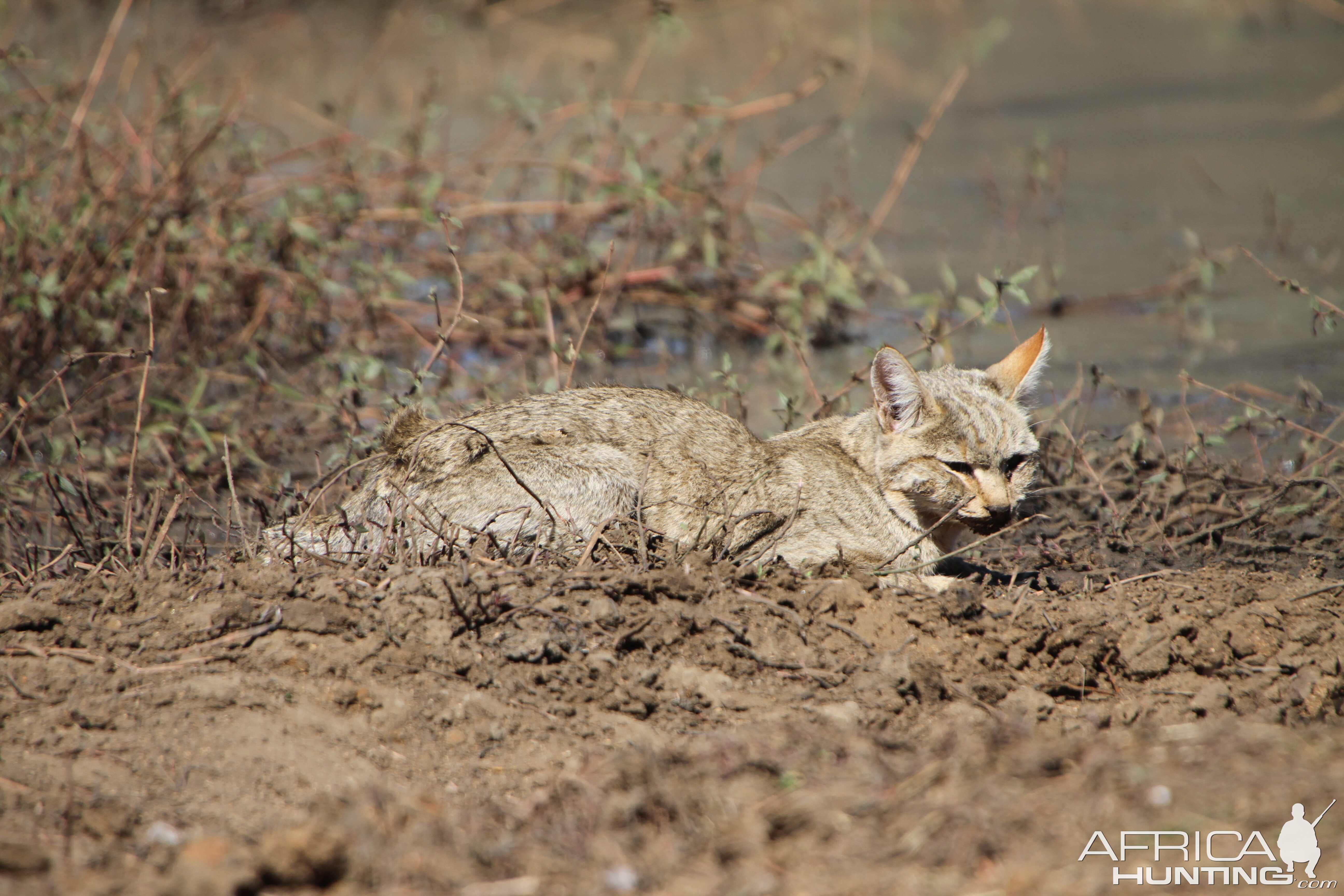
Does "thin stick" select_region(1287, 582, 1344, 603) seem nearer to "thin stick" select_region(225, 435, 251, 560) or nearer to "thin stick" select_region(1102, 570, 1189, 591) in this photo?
"thin stick" select_region(1102, 570, 1189, 591)

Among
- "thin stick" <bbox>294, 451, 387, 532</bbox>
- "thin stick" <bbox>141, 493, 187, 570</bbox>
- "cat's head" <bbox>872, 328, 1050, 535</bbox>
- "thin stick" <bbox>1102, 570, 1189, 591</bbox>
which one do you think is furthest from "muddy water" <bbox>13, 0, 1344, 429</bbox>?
"thin stick" <bbox>141, 493, 187, 570</bbox>

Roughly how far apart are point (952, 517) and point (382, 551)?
220cm

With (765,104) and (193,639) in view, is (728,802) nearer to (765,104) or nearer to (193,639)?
(193,639)

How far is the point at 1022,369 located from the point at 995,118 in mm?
9474

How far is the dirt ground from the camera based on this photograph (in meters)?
2.61

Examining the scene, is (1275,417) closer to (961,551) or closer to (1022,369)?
(1022,369)

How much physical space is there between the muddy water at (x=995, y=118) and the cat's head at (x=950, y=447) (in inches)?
73.6

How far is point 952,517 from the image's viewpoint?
4.66m

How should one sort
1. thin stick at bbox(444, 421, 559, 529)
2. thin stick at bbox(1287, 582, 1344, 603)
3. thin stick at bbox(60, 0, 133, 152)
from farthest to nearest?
thin stick at bbox(60, 0, 133, 152)
thin stick at bbox(444, 421, 559, 529)
thin stick at bbox(1287, 582, 1344, 603)

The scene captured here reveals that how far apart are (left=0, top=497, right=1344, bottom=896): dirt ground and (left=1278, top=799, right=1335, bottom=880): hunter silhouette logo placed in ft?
0.11

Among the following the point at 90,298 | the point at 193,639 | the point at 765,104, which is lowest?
the point at 193,639

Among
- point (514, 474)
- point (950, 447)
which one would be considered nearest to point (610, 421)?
point (514, 474)

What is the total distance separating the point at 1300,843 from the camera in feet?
8.31

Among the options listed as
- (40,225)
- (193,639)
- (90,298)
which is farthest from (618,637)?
(40,225)
